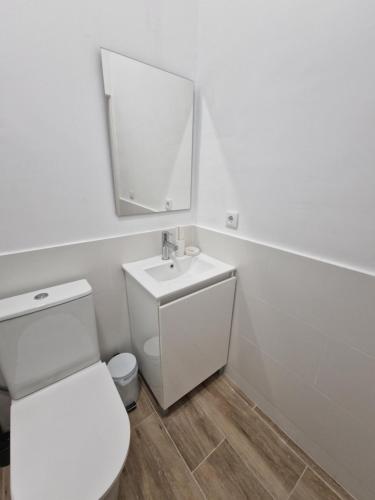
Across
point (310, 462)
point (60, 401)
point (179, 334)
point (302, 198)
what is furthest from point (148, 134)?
point (310, 462)

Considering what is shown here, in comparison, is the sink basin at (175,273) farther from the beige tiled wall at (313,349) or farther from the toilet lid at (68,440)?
the toilet lid at (68,440)

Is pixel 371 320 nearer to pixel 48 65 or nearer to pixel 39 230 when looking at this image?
pixel 39 230

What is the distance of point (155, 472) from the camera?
997 mm

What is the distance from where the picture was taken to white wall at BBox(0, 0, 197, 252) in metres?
0.81

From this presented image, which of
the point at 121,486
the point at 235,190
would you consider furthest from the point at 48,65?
the point at 121,486

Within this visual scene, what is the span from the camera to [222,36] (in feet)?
3.50

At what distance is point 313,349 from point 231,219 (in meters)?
0.77

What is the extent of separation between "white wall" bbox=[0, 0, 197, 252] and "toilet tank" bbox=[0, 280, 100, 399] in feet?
0.88

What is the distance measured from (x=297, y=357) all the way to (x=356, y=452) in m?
0.41

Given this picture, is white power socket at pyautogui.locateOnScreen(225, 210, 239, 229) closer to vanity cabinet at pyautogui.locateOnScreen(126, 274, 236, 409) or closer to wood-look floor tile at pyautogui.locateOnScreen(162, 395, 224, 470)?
vanity cabinet at pyautogui.locateOnScreen(126, 274, 236, 409)

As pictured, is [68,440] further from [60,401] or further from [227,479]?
[227,479]

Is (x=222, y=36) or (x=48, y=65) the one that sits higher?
(x=222, y=36)

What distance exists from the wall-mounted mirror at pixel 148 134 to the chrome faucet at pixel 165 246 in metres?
0.18

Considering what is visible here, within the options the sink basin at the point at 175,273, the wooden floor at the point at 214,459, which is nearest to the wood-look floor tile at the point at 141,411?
the wooden floor at the point at 214,459
